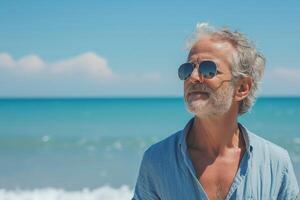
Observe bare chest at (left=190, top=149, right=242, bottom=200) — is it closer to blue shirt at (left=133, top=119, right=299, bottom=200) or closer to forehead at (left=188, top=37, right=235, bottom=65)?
blue shirt at (left=133, top=119, right=299, bottom=200)

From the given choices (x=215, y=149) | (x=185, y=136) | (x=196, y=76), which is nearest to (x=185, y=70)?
(x=196, y=76)

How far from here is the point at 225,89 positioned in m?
3.02

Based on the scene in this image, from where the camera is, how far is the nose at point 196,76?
2.91 meters

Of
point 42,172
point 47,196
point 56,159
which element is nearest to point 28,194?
point 47,196

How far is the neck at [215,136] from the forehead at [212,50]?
28 centimetres

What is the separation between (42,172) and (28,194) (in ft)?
11.1

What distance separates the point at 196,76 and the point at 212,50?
0.18 m

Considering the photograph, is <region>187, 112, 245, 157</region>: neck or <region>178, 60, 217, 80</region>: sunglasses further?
<region>187, 112, 245, 157</region>: neck

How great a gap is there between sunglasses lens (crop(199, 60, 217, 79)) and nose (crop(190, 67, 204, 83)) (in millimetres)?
16

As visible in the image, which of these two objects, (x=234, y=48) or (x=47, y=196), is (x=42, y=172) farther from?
(x=234, y=48)

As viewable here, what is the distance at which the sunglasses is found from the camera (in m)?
2.92

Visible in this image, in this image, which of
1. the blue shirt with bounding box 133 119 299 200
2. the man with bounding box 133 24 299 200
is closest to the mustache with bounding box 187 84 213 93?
the man with bounding box 133 24 299 200

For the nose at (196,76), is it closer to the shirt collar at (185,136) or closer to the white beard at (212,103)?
the white beard at (212,103)

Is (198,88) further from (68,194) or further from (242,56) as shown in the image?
(68,194)
